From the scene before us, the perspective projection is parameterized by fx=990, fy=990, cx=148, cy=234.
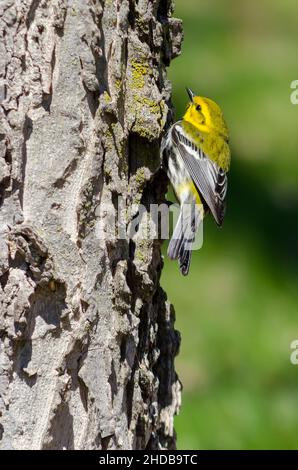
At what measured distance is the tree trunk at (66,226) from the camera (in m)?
2.99

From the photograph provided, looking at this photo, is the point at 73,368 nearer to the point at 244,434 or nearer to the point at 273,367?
the point at 244,434

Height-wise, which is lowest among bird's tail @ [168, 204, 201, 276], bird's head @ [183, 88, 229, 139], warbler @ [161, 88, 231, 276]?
bird's tail @ [168, 204, 201, 276]

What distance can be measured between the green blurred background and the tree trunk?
6.05 ft

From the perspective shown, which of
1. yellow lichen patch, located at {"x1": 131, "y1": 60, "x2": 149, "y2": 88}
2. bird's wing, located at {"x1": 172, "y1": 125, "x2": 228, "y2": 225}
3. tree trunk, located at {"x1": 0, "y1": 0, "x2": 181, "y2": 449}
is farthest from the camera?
bird's wing, located at {"x1": 172, "y1": 125, "x2": 228, "y2": 225}

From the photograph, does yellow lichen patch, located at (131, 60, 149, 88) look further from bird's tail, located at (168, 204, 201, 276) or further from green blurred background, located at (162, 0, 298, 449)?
green blurred background, located at (162, 0, 298, 449)

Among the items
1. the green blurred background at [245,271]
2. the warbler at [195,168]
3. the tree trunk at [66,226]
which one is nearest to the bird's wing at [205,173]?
the warbler at [195,168]

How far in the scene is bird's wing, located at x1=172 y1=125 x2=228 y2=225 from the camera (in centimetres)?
477

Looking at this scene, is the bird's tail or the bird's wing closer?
the bird's tail

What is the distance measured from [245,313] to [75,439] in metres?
3.10

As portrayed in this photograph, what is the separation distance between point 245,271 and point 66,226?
11.3 ft

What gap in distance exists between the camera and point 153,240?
3.52 meters

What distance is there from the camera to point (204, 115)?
5.18 meters

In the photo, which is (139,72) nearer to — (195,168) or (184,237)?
(184,237)

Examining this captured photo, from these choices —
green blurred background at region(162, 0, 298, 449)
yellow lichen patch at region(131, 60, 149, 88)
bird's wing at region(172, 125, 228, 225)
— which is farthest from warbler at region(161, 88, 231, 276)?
green blurred background at region(162, 0, 298, 449)
